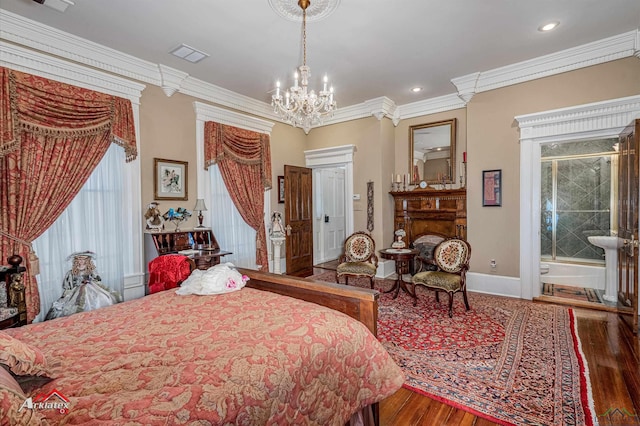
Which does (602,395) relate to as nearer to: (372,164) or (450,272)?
(450,272)

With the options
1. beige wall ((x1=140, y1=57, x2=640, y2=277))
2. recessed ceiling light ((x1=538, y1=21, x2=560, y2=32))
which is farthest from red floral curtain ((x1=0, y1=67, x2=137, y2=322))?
recessed ceiling light ((x1=538, y1=21, x2=560, y2=32))

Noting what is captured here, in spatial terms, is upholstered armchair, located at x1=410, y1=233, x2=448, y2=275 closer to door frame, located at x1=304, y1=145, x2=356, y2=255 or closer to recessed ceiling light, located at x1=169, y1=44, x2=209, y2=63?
door frame, located at x1=304, y1=145, x2=356, y2=255

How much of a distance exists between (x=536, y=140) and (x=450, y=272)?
7.01 feet

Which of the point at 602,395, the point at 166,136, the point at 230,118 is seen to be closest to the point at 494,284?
the point at 602,395

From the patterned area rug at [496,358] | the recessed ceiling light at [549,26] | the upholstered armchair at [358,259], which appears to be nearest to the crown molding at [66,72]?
the upholstered armchair at [358,259]

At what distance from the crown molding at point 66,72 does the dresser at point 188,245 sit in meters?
1.68

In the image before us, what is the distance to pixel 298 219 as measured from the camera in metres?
5.76

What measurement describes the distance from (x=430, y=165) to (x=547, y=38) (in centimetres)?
227

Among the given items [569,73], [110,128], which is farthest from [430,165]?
[110,128]

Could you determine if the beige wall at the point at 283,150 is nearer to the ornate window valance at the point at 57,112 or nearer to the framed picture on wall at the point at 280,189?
the framed picture on wall at the point at 280,189

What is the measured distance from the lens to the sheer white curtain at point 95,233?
309 centimetres

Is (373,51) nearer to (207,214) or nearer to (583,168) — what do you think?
(207,214)

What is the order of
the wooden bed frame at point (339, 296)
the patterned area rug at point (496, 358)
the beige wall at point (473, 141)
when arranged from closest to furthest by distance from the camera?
the wooden bed frame at point (339, 296)
the patterned area rug at point (496, 358)
the beige wall at point (473, 141)

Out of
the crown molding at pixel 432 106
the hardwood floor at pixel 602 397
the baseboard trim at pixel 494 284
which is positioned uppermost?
the crown molding at pixel 432 106
